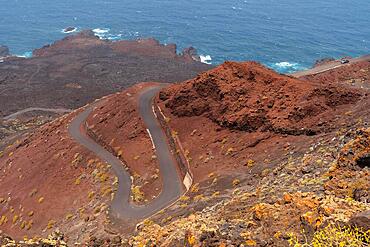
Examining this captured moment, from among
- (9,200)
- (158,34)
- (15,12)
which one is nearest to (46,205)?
(9,200)

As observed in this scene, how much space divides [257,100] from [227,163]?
325 inches

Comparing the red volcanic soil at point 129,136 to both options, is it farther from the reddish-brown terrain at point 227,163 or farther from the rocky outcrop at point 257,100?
the rocky outcrop at point 257,100

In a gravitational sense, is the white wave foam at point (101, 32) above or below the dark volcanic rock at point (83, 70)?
above

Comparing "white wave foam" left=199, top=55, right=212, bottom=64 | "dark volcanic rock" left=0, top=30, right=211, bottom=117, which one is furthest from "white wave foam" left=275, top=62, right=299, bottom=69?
"white wave foam" left=199, top=55, right=212, bottom=64

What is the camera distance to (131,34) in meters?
160

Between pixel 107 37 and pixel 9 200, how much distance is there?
124 metres

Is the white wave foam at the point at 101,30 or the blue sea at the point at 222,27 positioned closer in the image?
the blue sea at the point at 222,27

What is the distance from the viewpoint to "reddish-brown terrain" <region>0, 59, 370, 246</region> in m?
16.9

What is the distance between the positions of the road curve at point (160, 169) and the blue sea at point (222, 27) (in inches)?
3188

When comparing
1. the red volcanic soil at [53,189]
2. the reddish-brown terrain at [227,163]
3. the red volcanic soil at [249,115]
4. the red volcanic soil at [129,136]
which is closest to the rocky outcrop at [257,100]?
the red volcanic soil at [249,115]

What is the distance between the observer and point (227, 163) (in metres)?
34.0

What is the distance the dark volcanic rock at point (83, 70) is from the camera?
106 m

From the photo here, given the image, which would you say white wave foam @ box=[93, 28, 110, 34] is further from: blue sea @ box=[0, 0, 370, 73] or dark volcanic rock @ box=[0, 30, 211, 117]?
dark volcanic rock @ box=[0, 30, 211, 117]

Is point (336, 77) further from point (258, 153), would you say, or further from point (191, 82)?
point (258, 153)
